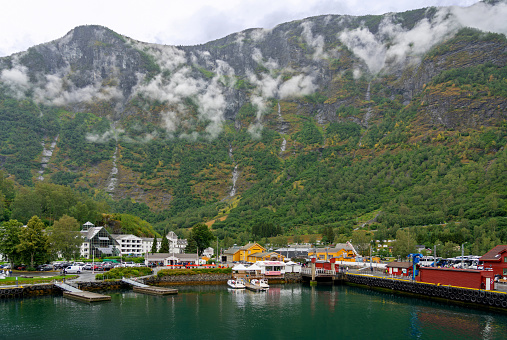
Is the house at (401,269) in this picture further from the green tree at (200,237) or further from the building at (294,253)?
the green tree at (200,237)

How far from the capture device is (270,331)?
41.5m

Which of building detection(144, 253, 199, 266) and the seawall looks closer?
the seawall

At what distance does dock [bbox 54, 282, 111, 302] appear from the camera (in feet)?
181

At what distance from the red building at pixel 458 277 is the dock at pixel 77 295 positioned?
48915 millimetres

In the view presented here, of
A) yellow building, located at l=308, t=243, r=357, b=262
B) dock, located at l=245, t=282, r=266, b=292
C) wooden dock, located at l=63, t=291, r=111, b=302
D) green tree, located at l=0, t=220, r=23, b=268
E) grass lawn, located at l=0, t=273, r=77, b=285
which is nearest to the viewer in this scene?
wooden dock, located at l=63, t=291, r=111, b=302

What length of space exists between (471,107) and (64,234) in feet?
607

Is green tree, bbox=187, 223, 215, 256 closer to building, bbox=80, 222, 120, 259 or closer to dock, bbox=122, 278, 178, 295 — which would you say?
building, bbox=80, 222, 120, 259

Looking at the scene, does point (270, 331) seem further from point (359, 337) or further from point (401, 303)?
point (401, 303)

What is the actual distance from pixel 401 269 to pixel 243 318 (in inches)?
1531

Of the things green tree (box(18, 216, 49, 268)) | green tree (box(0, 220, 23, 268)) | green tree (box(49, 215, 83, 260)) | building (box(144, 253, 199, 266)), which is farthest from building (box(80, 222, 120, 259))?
green tree (box(0, 220, 23, 268))

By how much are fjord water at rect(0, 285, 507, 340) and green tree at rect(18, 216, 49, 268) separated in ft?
52.1

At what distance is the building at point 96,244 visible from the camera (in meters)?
105

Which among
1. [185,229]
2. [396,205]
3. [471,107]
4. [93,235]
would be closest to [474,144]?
[471,107]

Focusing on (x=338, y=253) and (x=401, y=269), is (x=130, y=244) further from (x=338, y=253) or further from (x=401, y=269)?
(x=401, y=269)
